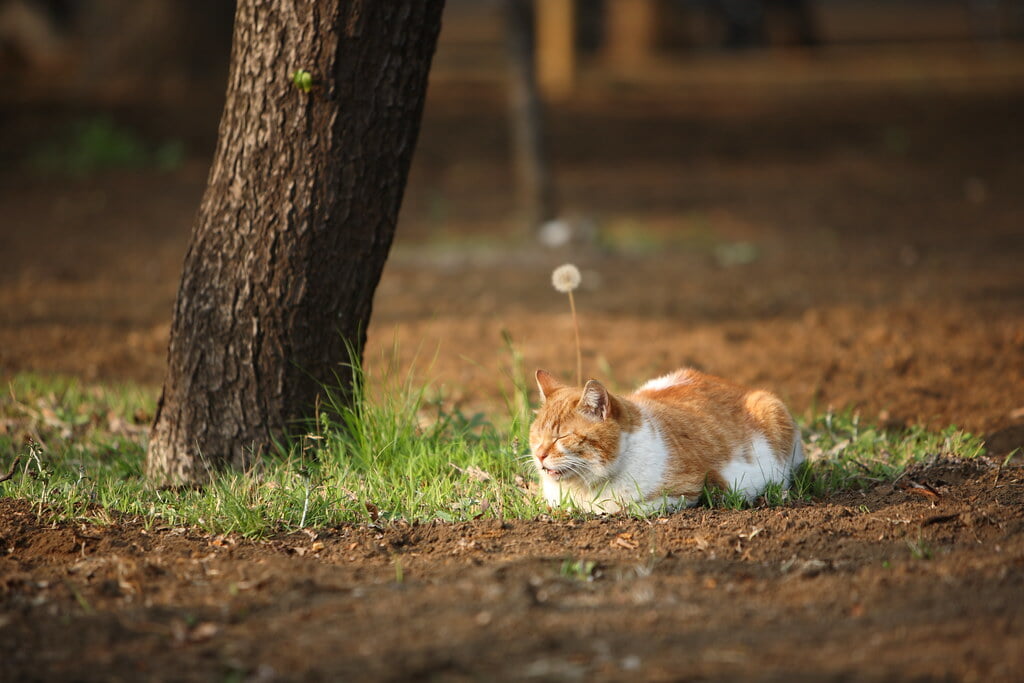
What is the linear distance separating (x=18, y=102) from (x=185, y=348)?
496 inches

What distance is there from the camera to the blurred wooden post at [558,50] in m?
18.2

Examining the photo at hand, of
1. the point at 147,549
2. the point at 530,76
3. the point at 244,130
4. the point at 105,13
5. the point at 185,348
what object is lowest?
the point at 147,549

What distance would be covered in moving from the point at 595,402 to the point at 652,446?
29cm

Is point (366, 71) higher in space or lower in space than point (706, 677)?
higher

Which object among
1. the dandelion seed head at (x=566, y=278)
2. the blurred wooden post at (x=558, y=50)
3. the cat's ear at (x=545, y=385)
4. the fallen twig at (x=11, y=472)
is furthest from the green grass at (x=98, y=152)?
the cat's ear at (x=545, y=385)

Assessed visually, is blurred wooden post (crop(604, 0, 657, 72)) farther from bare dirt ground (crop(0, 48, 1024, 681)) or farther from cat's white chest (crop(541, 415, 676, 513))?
cat's white chest (crop(541, 415, 676, 513))

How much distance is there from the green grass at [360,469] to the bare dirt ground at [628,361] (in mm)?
165

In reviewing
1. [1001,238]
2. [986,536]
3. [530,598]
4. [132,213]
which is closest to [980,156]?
[1001,238]

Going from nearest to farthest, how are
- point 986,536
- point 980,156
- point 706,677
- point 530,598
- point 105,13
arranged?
point 706,677
point 530,598
point 986,536
point 980,156
point 105,13

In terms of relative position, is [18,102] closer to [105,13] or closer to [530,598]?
[105,13]

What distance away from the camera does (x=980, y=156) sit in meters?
14.4

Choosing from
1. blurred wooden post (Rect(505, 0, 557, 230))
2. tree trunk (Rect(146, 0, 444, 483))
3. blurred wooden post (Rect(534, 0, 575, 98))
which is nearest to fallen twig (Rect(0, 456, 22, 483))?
tree trunk (Rect(146, 0, 444, 483))

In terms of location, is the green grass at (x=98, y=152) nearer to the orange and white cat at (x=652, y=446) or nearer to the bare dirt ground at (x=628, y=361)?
the bare dirt ground at (x=628, y=361)

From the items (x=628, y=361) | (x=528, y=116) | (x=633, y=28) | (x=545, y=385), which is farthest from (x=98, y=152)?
(x=545, y=385)
